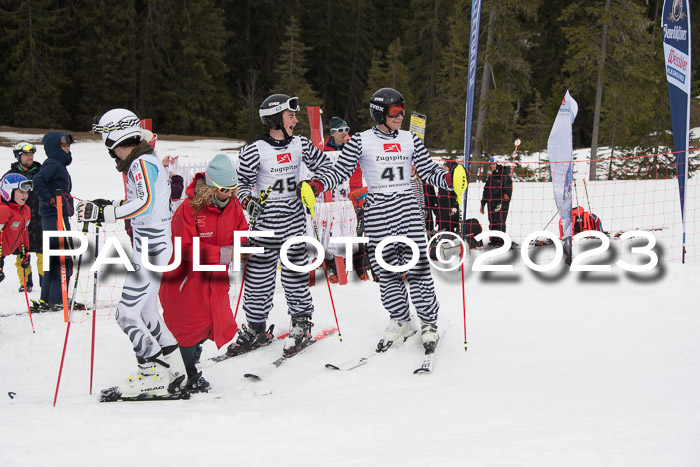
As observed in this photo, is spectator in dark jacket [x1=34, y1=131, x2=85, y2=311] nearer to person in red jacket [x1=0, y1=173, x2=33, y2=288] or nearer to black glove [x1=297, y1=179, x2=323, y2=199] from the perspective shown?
person in red jacket [x1=0, y1=173, x2=33, y2=288]

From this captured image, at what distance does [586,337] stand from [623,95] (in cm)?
1729

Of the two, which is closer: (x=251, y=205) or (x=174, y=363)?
(x=174, y=363)

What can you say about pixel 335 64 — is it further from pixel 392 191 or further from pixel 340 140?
pixel 392 191

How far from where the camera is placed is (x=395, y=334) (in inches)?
203

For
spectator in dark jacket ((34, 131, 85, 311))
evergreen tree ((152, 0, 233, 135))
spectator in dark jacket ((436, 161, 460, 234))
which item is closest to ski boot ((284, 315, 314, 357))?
spectator in dark jacket ((34, 131, 85, 311))

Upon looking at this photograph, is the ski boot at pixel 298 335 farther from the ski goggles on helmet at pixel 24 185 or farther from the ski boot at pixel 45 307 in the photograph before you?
the ski goggles on helmet at pixel 24 185

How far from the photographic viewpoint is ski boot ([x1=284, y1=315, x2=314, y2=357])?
5077mm

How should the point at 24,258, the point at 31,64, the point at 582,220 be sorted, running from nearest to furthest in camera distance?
the point at 24,258 < the point at 582,220 < the point at 31,64

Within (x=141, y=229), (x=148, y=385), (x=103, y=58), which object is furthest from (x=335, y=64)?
(x=148, y=385)

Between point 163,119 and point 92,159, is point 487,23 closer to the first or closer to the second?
point 92,159

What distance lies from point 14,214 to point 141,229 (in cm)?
284

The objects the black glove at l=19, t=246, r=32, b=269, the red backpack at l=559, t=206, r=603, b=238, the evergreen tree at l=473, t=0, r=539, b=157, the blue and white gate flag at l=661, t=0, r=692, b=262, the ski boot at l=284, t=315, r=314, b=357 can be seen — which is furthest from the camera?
the evergreen tree at l=473, t=0, r=539, b=157

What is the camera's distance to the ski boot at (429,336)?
489cm

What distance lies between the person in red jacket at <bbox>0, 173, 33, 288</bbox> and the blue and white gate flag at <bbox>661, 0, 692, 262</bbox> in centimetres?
779
